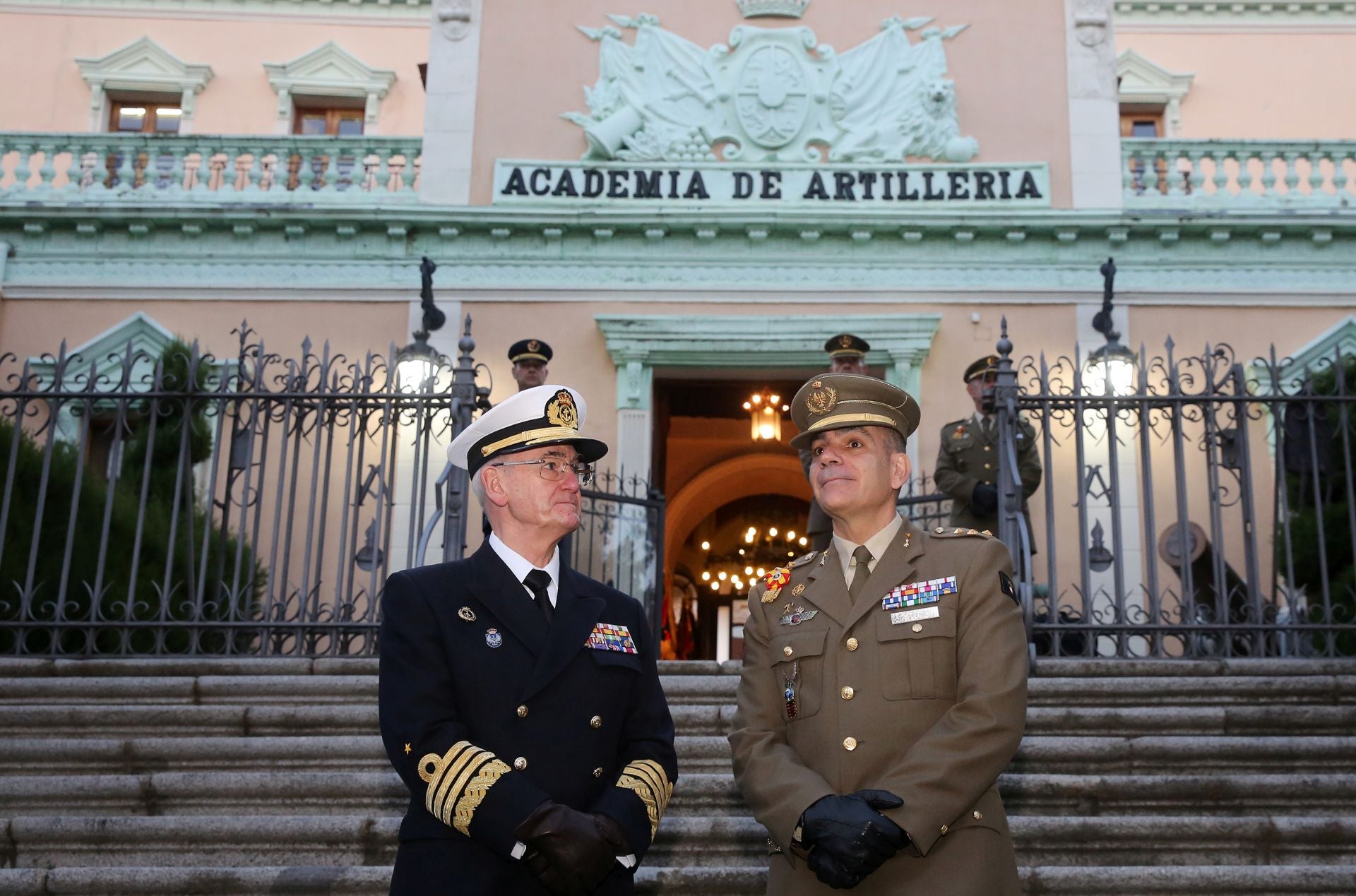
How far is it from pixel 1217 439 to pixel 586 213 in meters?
6.49

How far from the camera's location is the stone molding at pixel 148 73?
61.1 ft

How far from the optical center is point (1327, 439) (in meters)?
8.87

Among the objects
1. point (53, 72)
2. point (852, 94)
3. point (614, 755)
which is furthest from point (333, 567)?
point (53, 72)

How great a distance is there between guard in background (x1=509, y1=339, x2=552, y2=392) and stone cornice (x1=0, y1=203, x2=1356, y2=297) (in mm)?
3175

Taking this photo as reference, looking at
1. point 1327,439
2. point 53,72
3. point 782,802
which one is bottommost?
point 782,802

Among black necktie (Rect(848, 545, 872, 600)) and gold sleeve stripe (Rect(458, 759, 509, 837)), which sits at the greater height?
black necktie (Rect(848, 545, 872, 600))

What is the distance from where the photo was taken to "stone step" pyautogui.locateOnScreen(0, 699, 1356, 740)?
21.7ft

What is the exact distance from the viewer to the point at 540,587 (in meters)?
3.50

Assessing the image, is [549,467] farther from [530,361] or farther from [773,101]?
[773,101]

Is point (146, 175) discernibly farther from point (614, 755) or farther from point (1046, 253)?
point (614, 755)

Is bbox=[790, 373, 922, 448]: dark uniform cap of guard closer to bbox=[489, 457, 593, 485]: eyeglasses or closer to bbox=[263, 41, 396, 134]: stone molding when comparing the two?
bbox=[489, 457, 593, 485]: eyeglasses

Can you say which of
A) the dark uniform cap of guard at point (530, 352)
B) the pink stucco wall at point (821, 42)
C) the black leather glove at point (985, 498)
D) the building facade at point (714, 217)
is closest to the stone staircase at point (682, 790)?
the black leather glove at point (985, 498)

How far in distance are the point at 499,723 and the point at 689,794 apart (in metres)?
2.81

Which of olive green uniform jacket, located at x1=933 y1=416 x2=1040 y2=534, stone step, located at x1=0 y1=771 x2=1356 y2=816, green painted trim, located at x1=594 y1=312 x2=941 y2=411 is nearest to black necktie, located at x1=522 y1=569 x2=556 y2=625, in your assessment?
stone step, located at x1=0 y1=771 x2=1356 y2=816
